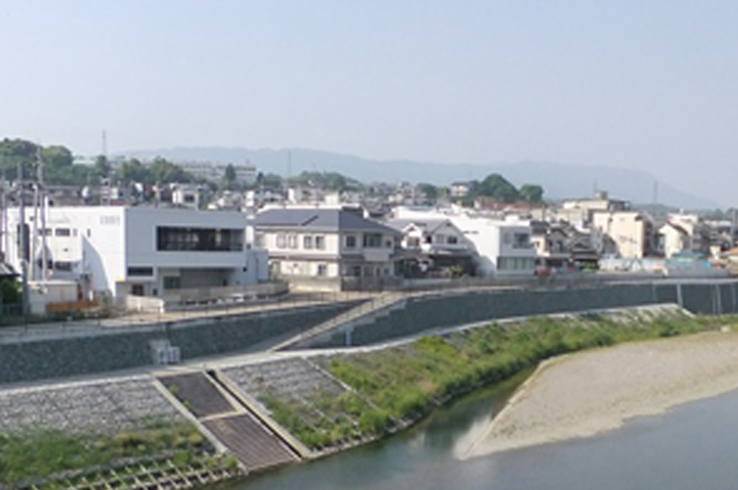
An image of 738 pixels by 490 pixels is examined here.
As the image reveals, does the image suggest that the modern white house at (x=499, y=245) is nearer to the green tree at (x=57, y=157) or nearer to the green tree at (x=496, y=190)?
the green tree at (x=57, y=157)

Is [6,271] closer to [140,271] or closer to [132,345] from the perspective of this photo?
[132,345]

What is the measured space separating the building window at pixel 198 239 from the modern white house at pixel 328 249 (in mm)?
5134

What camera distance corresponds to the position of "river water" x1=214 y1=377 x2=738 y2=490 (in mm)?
18938

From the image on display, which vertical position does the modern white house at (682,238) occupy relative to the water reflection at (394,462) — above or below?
above

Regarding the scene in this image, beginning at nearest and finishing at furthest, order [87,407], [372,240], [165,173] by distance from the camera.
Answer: [87,407], [372,240], [165,173]

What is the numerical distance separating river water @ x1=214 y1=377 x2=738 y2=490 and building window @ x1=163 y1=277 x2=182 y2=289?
1162cm

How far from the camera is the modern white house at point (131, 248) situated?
2845 cm

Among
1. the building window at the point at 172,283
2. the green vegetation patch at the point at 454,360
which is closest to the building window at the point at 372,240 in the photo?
the green vegetation patch at the point at 454,360

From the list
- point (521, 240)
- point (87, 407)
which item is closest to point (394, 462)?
point (87, 407)

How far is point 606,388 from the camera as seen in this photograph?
97.4 ft

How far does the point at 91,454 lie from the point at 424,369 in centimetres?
1337

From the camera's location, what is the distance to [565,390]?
28.9 metres

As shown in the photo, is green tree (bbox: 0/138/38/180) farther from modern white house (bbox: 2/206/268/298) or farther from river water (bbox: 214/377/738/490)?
river water (bbox: 214/377/738/490)

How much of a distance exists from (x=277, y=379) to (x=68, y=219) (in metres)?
12.0
